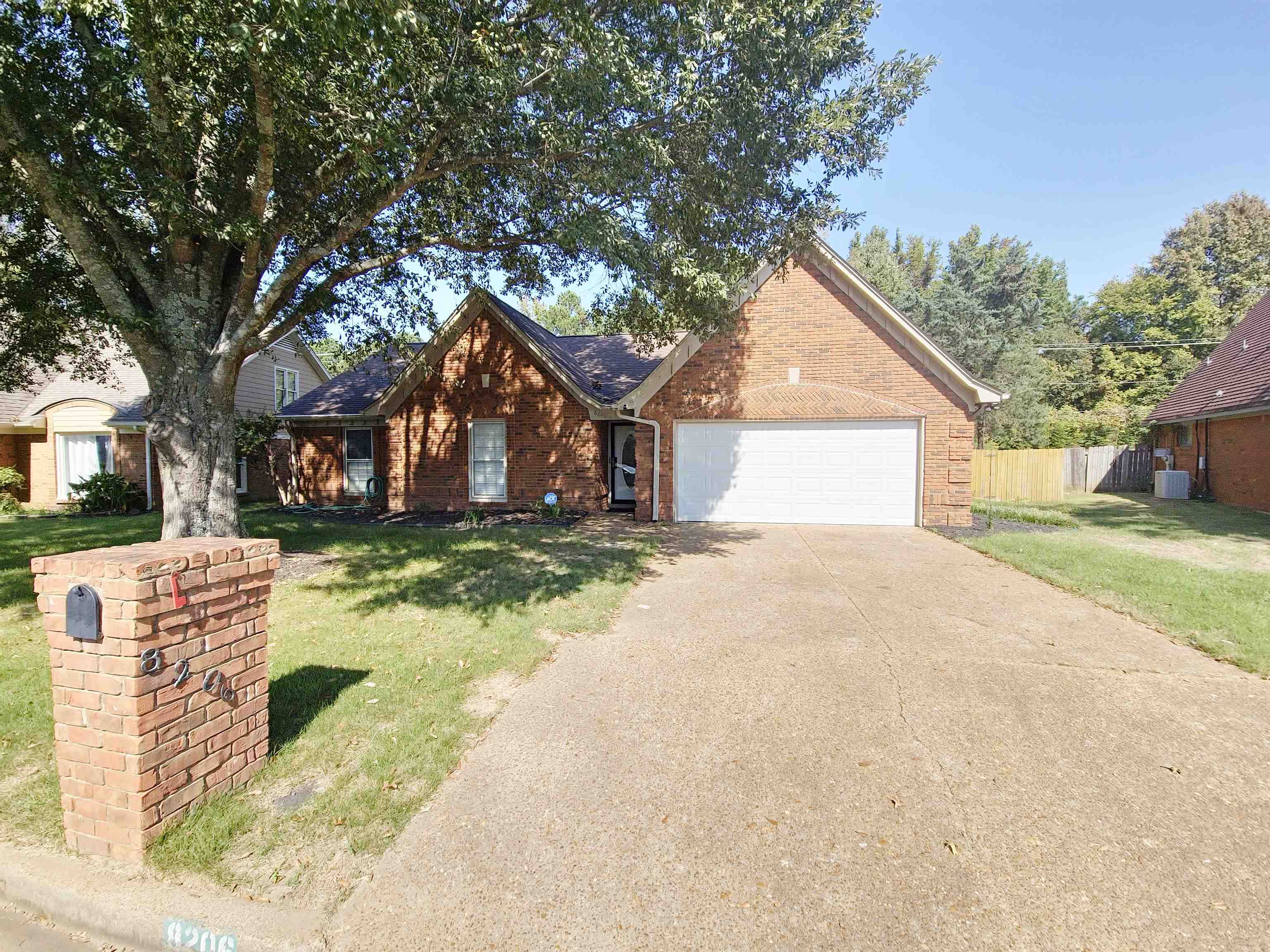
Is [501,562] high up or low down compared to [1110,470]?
down

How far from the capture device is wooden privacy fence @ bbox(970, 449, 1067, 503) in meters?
19.0

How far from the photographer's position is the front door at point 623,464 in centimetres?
1606

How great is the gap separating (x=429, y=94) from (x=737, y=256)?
449 centimetres

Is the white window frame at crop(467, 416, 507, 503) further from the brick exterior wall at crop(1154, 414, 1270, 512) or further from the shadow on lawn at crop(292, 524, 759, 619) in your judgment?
the brick exterior wall at crop(1154, 414, 1270, 512)

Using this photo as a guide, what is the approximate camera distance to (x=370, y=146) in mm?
6277

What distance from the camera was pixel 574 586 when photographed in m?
7.46

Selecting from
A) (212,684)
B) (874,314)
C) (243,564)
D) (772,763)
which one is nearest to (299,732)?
(212,684)

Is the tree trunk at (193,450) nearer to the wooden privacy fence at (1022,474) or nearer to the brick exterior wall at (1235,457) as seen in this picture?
the wooden privacy fence at (1022,474)

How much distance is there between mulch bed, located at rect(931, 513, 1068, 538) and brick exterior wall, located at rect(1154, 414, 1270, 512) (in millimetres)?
7715

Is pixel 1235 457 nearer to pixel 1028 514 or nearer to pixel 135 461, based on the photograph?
pixel 1028 514

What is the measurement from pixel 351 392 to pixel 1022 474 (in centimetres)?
2071

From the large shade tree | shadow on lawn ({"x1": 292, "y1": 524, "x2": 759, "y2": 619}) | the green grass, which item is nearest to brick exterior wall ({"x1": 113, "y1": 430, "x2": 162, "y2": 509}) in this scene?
the large shade tree

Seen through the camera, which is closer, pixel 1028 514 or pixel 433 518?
pixel 1028 514

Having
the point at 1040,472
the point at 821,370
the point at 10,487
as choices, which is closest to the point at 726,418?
the point at 821,370
